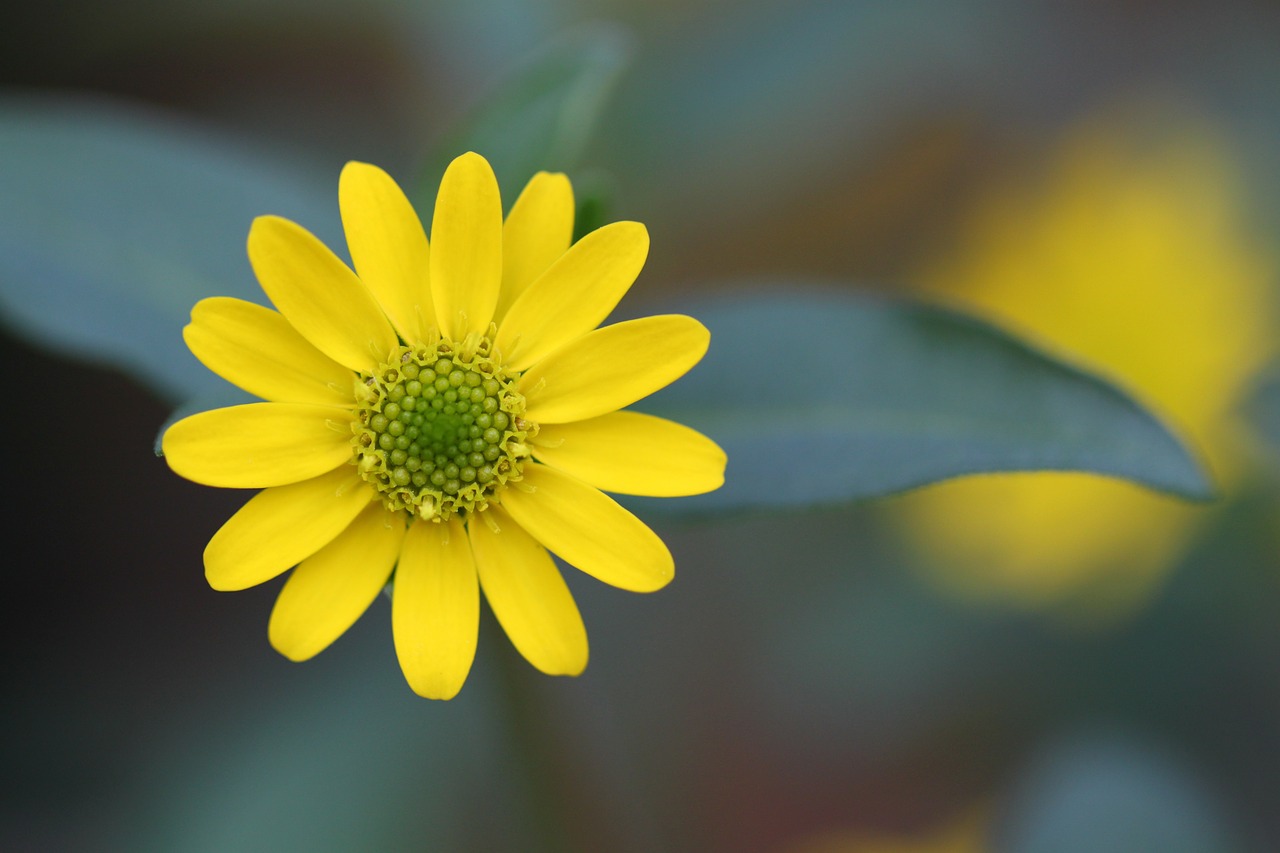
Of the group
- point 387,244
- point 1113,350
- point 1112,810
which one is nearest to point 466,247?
point 387,244

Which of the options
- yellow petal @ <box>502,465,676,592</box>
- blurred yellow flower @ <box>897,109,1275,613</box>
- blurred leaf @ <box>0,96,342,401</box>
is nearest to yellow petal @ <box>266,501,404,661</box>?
yellow petal @ <box>502,465,676,592</box>

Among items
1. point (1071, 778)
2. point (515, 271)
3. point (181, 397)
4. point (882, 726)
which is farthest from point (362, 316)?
point (882, 726)

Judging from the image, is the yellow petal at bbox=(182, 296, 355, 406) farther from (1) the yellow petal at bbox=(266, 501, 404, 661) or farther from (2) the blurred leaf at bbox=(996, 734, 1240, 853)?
(2) the blurred leaf at bbox=(996, 734, 1240, 853)

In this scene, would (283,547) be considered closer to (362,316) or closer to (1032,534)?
(362,316)

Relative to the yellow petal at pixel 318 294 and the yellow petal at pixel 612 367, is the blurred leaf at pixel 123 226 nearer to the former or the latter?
the yellow petal at pixel 318 294

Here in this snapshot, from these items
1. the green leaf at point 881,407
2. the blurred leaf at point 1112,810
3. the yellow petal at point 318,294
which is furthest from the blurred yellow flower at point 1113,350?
the yellow petal at point 318,294

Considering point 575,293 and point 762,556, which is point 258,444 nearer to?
point 575,293
